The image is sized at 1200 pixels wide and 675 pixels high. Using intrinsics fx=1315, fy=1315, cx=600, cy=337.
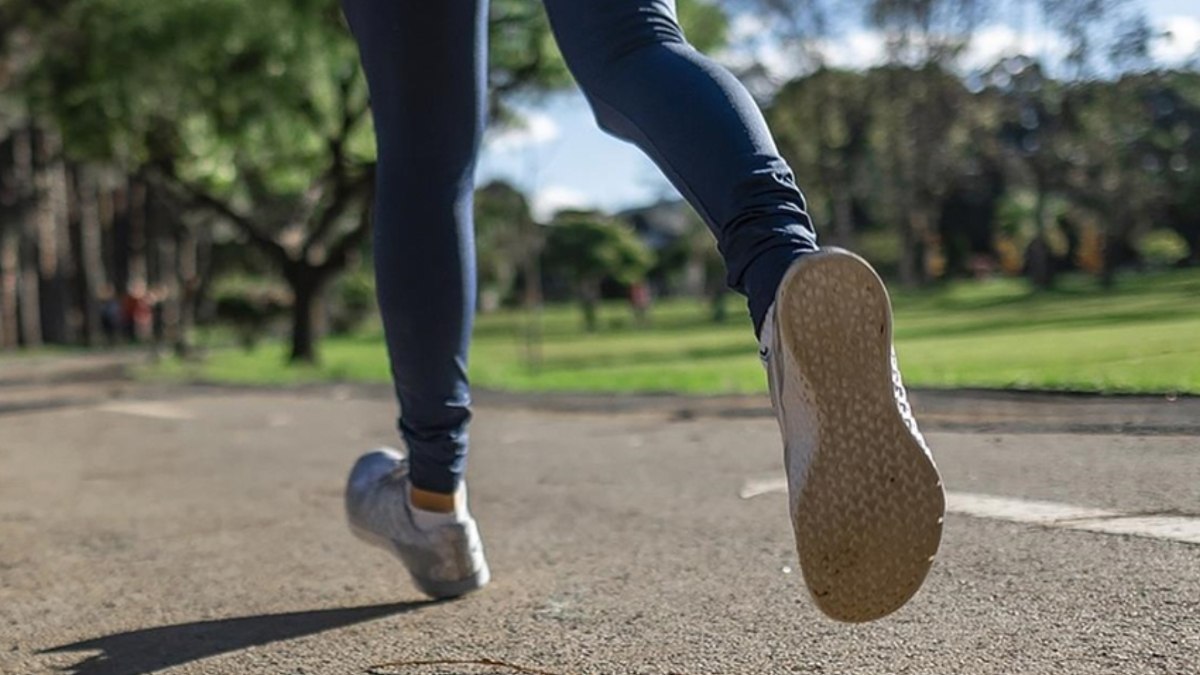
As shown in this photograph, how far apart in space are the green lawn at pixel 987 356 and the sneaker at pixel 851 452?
1917 millimetres

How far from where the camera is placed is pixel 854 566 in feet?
3.84

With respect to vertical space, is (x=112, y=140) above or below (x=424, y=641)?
above

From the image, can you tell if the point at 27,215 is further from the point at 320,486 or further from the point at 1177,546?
the point at 1177,546

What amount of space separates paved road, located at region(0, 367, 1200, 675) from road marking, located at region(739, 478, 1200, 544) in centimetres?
3

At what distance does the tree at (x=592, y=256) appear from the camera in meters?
34.9

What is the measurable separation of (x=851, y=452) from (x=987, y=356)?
6.91 meters

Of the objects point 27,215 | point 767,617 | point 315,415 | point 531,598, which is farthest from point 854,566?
point 27,215

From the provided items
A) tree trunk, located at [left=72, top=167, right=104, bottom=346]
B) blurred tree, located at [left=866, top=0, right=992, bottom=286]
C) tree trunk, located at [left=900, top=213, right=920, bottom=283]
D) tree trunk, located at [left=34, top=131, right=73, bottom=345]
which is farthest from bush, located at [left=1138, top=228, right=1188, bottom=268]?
tree trunk, located at [left=34, top=131, right=73, bottom=345]

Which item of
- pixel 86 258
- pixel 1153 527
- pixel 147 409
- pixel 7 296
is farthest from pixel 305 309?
pixel 86 258

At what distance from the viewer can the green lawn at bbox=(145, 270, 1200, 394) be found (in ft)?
11.0

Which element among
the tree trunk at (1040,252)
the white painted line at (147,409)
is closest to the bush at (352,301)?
the white painted line at (147,409)

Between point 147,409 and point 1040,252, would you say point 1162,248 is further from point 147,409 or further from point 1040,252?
point 147,409

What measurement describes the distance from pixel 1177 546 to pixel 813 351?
2.86 ft

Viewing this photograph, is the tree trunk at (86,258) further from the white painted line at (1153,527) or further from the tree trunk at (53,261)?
the white painted line at (1153,527)
